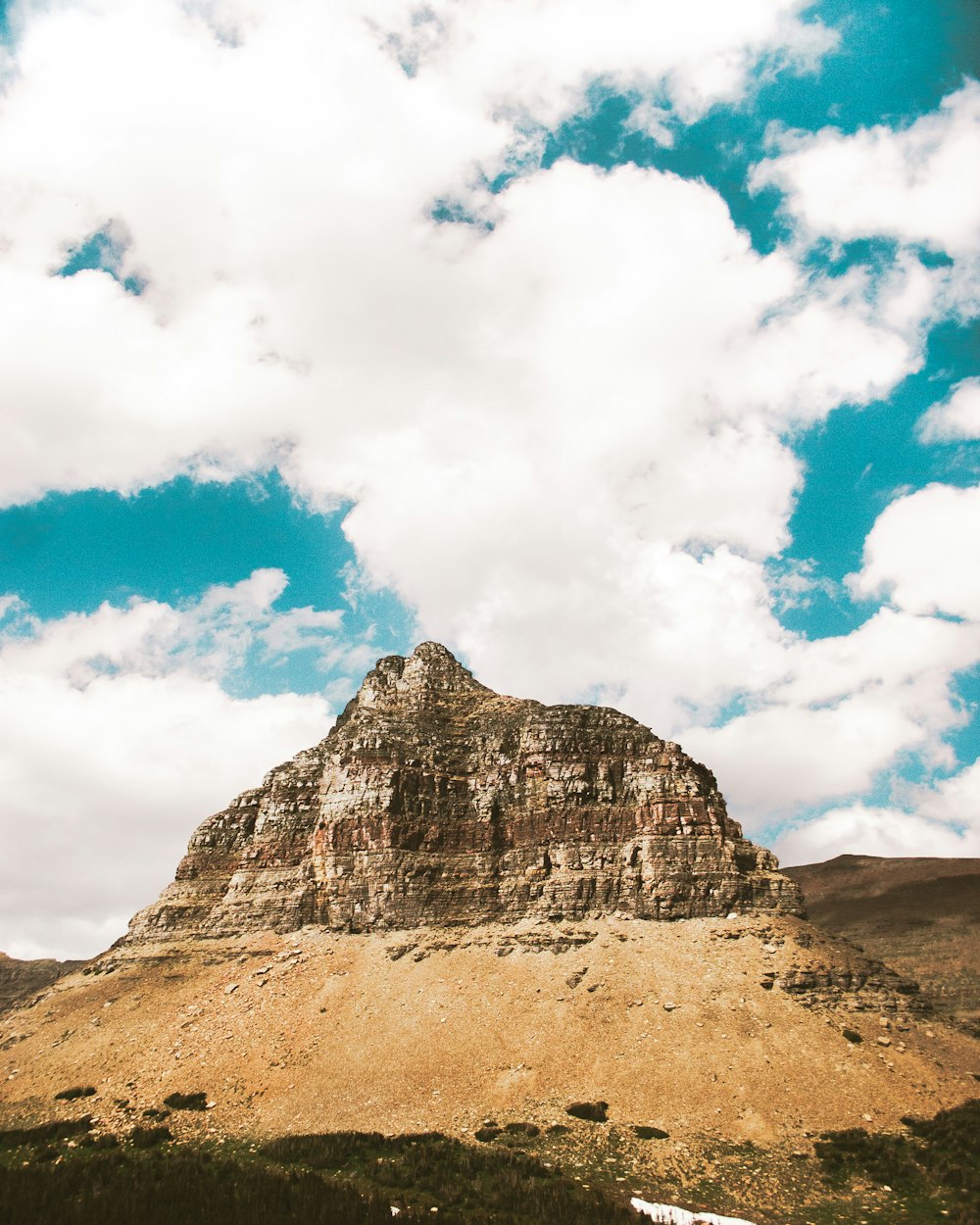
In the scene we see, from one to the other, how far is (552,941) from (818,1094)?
929 inches

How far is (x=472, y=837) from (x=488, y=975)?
17.4m

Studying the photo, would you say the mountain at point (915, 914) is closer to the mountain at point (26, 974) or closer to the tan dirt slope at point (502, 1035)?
the tan dirt slope at point (502, 1035)

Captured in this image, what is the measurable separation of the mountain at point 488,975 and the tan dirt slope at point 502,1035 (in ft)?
0.64

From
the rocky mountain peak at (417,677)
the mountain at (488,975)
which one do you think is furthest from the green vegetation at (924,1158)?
the rocky mountain peak at (417,677)

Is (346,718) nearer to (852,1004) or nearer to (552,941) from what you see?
(552,941)

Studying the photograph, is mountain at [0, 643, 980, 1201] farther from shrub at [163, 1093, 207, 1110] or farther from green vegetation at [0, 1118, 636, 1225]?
green vegetation at [0, 1118, 636, 1225]

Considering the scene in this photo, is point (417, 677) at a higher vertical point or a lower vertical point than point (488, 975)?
higher

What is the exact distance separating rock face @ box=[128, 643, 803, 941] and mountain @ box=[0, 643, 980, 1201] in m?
0.26

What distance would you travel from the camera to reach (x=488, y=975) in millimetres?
56031

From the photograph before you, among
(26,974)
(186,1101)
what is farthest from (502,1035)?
(26,974)

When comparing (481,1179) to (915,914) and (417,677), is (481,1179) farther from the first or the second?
(915,914)

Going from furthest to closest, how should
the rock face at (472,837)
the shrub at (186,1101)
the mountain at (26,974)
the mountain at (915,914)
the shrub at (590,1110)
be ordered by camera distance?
the mountain at (26,974)
the mountain at (915,914)
the rock face at (472,837)
the shrub at (186,1101)
the shrub at (590,1110)

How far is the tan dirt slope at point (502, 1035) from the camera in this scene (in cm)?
4081

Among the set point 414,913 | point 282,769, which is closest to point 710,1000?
point 414,913
